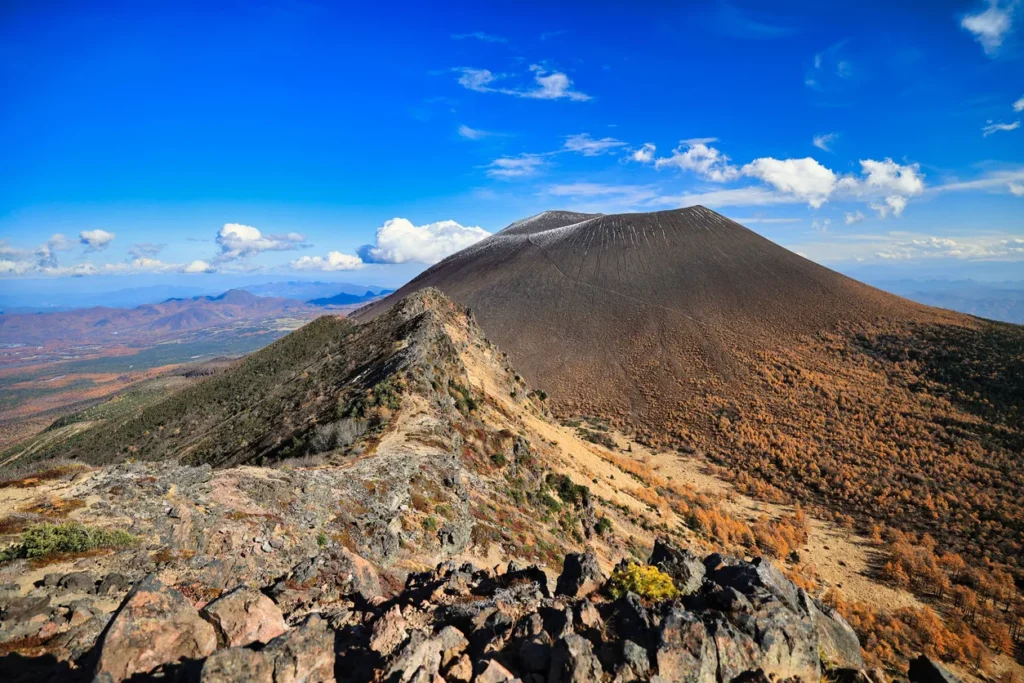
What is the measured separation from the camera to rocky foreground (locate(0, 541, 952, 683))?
5781mm

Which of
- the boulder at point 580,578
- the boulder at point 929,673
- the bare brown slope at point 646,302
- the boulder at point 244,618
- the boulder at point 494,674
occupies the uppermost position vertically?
the bare brown slope at point 646,302

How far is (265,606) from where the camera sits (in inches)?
274

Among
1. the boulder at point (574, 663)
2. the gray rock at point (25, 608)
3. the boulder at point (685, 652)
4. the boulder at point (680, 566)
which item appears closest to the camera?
the boulder at point (574, 663)

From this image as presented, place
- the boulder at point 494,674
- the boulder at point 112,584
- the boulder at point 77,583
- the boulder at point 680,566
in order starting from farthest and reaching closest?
1. the boulder at point 680,566
2. the boulder at point 112,584
3. the boulder at point 77,583
4. the boulder at point 494,674

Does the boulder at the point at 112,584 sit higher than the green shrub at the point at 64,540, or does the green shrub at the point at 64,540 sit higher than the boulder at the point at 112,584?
the green shrub at the point at 64,540

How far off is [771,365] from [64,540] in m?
58.0

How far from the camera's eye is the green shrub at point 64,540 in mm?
7668

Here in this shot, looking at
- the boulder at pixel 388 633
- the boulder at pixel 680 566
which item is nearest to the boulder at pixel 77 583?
the boulder at pixel 388 633

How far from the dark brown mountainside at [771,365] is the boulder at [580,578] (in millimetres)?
26489

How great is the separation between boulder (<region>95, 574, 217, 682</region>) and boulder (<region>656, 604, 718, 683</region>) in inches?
254

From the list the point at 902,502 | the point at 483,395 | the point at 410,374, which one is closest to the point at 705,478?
the point at 902,502

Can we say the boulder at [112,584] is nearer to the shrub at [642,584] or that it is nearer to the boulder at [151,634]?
the boulder at [151,634]

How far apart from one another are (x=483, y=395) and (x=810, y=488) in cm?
2338

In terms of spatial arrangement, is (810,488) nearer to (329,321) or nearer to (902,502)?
(902,502)
